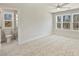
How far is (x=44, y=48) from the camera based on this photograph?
187 cm

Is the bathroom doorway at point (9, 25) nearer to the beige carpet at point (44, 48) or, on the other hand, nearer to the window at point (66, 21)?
the beige carpet at point (44, 48)

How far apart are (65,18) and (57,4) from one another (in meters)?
0.33

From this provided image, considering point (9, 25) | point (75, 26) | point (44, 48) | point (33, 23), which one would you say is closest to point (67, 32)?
point (75, 26)

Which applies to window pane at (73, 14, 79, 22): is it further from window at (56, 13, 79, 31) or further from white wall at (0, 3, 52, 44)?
white wall at (0, 3, 52, 44)

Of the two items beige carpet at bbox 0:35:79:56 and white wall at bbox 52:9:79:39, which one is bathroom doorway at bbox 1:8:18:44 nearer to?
beige carpet at bbox 0:35:79:56

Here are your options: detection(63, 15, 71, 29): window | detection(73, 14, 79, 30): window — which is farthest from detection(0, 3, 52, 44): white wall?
detection(73, 14, 79, 30): window

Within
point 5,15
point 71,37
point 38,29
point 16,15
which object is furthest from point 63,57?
point 5,15

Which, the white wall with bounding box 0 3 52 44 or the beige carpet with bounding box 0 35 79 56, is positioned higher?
the white wall with bounding box 0 3 52 44

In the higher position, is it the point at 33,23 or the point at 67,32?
the point at 33,23

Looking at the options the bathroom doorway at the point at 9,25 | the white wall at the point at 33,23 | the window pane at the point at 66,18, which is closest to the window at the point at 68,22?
the window pane at the point at 66,18

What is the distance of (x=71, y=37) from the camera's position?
1881mm

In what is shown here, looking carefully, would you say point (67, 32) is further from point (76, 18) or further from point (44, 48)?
point (44, 48)

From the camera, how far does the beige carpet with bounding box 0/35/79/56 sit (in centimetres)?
183

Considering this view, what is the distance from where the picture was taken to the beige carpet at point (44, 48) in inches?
72.0
